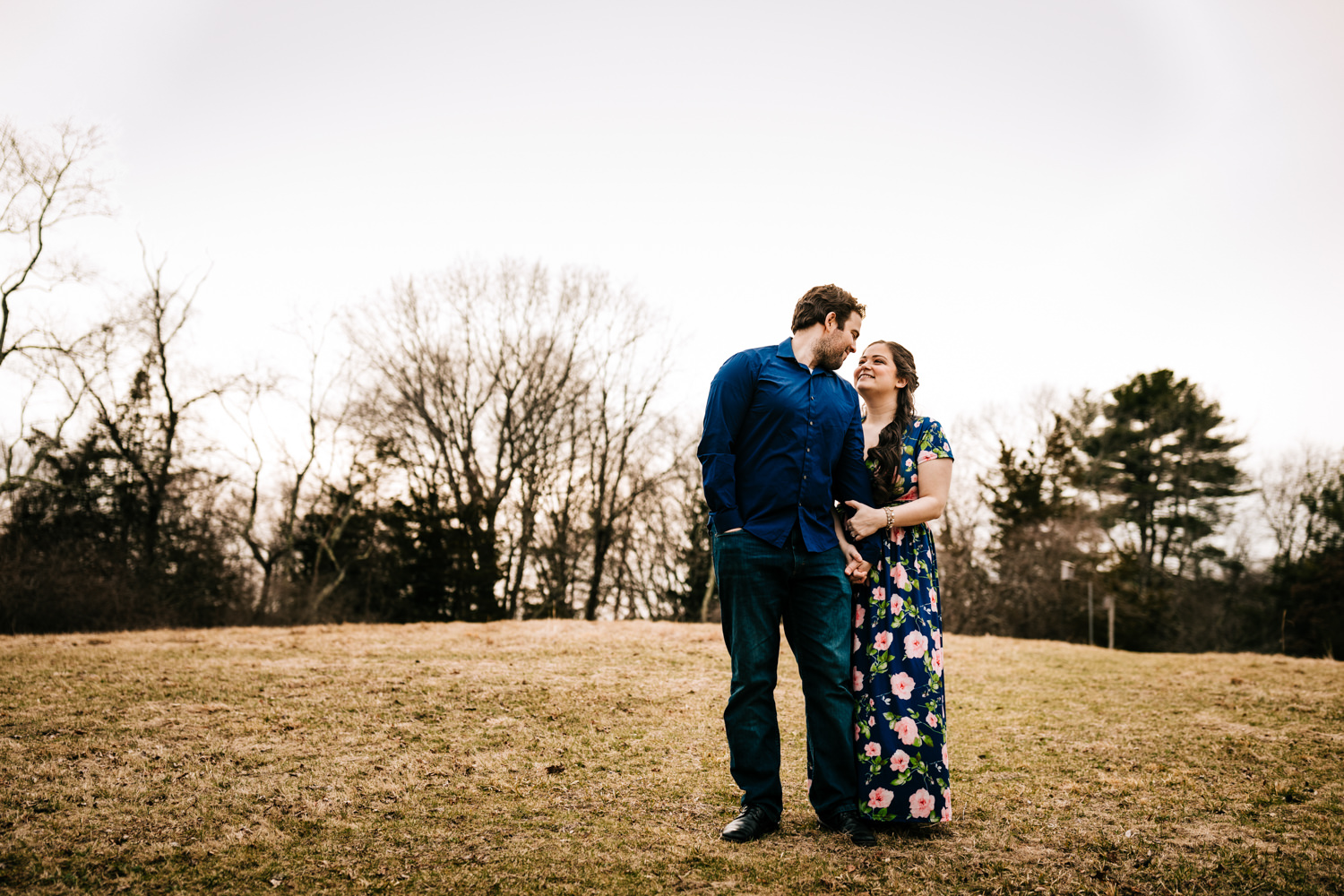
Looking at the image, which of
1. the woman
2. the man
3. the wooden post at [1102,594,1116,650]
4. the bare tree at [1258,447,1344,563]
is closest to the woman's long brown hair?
the woman

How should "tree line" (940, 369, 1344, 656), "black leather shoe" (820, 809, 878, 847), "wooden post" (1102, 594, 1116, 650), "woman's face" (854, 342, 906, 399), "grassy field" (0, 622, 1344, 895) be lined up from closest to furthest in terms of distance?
"grassy field" (0, 622, 1344, 895)
"black leather shoe" (820, 809, 878, 847)
"woman's face" (854, 342, 906, 399)
"wooden post" (1102, 594, 1116, 650)
"tree line" (940, 369, 1344, 656)

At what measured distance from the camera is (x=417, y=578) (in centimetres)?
2500

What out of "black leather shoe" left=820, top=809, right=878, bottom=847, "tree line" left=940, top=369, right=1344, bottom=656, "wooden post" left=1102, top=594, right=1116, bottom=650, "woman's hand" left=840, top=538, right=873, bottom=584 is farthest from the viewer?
"tree line" left=940, top=369, right=1344, bottom=656

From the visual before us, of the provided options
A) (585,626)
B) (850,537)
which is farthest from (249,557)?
(850,537)

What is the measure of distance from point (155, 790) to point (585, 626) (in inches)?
306

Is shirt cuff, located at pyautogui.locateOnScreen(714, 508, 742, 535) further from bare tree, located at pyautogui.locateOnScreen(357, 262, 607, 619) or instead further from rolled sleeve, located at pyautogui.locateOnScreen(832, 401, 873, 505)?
bare tree, located at pyautogui.locateOnScreen(357, 262, 607, 619)

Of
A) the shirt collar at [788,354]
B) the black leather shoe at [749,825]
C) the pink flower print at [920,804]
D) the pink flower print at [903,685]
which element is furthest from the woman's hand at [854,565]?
the black leather shoe at [749,825]

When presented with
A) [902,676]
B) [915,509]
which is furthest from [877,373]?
[902,676]

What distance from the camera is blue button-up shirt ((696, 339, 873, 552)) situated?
9.92ft

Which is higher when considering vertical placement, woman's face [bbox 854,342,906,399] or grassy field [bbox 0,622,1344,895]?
A: woman's face [bbox 854,342,906,399]

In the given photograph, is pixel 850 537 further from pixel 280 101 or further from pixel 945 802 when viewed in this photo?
pixel 280 101

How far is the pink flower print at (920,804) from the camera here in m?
3.00

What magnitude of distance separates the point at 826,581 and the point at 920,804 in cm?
93

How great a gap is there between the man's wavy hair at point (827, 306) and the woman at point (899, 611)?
1.00ft
